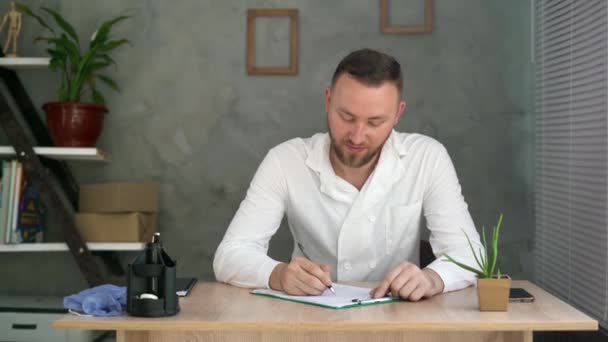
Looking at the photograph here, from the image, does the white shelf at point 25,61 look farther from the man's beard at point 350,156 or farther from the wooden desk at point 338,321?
the wooden desk at point 338,321

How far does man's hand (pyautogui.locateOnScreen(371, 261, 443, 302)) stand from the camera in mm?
1845

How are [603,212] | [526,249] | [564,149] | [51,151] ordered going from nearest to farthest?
[603,212] → [564,149] → [51,151] → [526,249]

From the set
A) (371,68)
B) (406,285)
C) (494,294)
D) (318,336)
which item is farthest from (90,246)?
(494,294)

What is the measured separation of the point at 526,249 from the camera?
3578 millimetres

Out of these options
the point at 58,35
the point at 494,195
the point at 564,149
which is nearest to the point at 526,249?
the point at 494,195

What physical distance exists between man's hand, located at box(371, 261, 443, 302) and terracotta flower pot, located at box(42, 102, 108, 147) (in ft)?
6.40

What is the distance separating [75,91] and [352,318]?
87.3 inches

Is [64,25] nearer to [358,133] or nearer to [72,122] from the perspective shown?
[72,122]

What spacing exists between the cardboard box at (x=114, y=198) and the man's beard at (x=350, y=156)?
3.95ft

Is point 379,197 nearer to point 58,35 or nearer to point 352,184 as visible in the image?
point 352,184

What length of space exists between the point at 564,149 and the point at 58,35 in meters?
2.46

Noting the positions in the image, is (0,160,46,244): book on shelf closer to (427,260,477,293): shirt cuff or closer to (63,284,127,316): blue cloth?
(63,284,127,316): blue cloth

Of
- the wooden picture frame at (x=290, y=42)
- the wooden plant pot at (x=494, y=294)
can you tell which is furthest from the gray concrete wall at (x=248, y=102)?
the wooden plant pot at (x=494, y=294)

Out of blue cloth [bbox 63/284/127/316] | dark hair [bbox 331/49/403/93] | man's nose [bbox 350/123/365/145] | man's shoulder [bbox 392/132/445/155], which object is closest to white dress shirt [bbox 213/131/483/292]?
man's shoulder [bbox 392/132/445/155]
